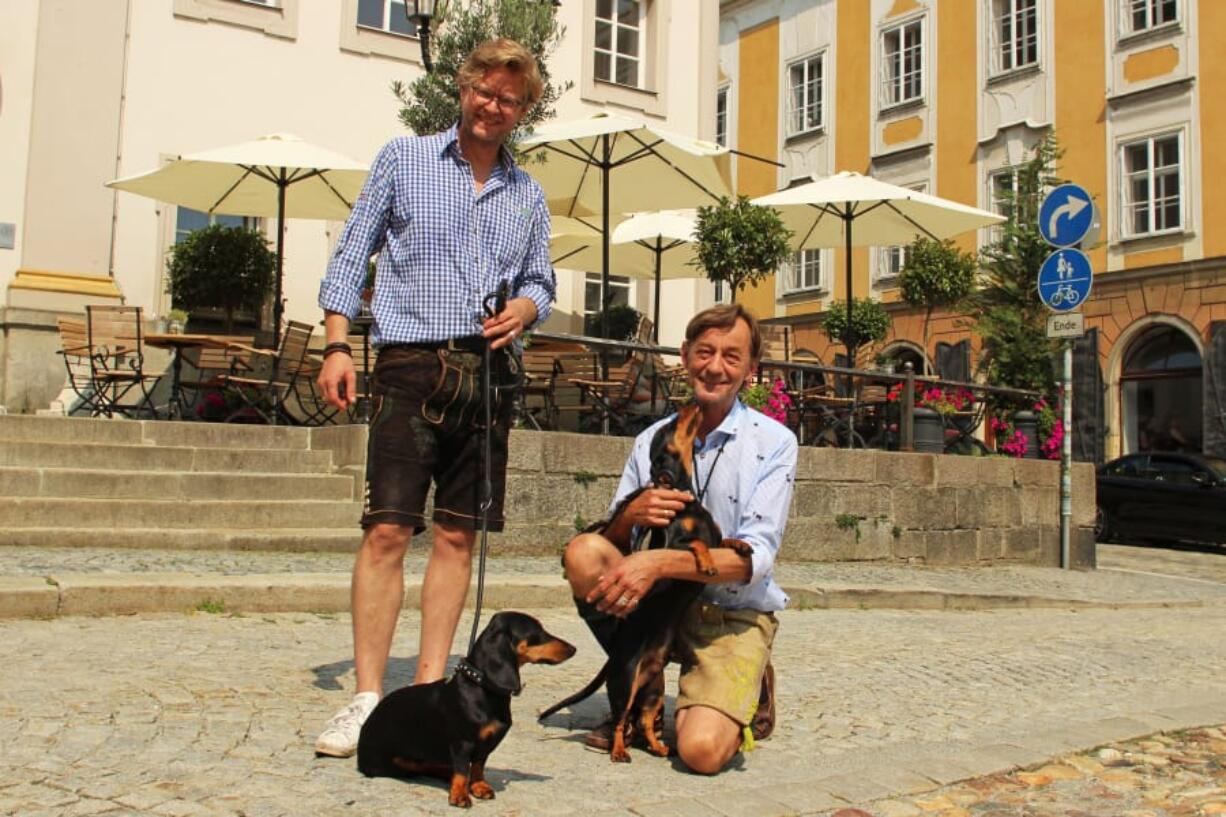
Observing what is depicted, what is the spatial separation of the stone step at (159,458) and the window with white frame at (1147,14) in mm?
21714

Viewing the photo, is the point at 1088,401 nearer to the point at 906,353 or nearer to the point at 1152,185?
the point at 1152,185

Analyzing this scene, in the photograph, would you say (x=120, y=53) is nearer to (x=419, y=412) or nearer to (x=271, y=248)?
(x=271, y=248)

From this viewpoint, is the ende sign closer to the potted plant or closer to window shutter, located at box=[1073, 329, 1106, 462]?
the potted plant

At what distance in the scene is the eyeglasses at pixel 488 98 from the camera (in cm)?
374

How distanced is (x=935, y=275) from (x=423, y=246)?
17167mm

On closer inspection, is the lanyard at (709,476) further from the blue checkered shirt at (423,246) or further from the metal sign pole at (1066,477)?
the metal sign pole at (1066,477)

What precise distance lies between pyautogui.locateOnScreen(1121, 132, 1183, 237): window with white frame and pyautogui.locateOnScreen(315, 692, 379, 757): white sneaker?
81.3 feet

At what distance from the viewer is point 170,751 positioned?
11.1 ft

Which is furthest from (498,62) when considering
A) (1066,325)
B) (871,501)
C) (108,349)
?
(108,349)

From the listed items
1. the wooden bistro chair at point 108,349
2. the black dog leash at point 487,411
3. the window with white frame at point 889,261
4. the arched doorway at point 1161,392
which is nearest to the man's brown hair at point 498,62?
the black dog leash at point 487,411

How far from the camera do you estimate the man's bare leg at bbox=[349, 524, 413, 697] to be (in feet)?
11.9

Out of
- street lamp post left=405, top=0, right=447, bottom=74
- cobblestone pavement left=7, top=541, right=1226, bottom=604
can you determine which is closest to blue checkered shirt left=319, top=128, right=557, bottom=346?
cobblestone pavement left=7, top=541, right=1226, bottom=604

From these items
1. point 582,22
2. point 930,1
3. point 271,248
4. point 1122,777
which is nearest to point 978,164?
point 930,1

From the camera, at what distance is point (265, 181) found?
1377 cm
